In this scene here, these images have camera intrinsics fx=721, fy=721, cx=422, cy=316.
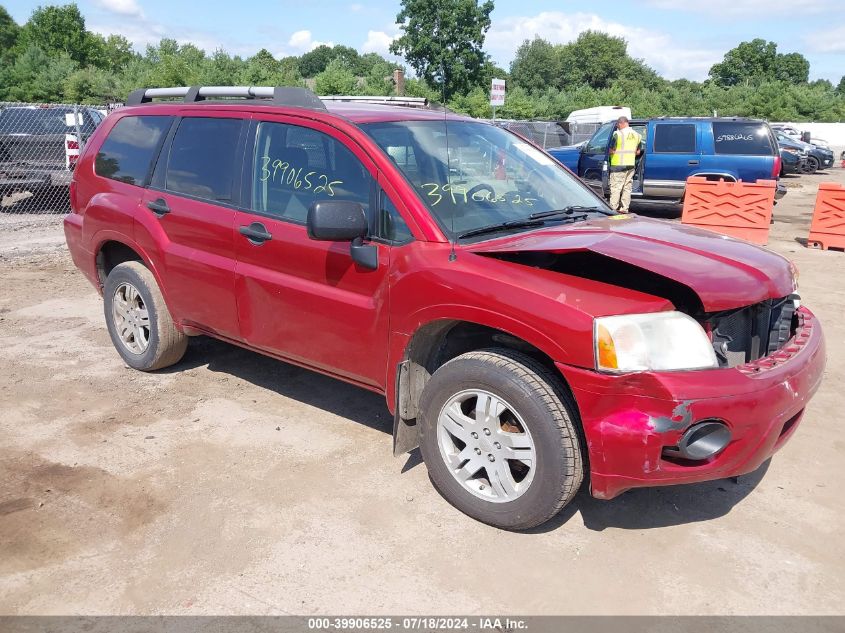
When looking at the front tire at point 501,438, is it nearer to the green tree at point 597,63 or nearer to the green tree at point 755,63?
the green tree at point 597,63

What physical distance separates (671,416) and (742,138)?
475 inches

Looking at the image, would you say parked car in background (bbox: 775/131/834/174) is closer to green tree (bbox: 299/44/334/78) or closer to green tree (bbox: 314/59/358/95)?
green tree (bbox: 314/59/358/95)

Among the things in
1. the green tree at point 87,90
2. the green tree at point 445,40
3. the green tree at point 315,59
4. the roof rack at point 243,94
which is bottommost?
the roof rack at point 243,94

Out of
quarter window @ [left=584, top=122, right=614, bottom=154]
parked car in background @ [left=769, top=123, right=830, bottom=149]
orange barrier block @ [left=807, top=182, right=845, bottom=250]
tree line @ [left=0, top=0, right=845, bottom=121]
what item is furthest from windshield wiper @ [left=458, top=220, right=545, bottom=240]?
parked car in background @ [left=769, top=123, right=830, bottom=149]

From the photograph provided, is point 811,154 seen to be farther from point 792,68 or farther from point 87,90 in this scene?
point 792,68

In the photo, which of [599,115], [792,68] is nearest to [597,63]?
[792,68]

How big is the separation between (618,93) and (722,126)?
38.0m

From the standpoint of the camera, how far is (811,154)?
2689 cm

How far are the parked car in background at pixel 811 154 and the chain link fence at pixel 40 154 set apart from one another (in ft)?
76.8

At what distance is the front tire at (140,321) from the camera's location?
490 cm

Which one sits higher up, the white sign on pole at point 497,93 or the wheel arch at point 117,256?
the white sign on pole at point 497,93

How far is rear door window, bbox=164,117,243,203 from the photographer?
14.1ft

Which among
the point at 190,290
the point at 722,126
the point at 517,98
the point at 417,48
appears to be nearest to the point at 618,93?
the point at 517,98

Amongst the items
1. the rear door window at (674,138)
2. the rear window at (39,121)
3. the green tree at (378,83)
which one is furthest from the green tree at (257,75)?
the rear door window at (674,138)
